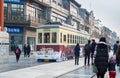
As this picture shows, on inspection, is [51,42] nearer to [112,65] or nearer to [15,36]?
[112,65]

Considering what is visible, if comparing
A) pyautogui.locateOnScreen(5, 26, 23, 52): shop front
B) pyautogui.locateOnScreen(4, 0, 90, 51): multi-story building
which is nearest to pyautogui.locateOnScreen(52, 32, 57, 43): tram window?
pyautogui.locateOnScreen(4, 0, 90, 51): multi-story building

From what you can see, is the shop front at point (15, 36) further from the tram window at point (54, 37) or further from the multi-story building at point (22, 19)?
the tram window at point (54, 37)

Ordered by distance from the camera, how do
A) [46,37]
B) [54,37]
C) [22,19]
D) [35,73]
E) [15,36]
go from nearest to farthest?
1. [35,73]
2. [54,37]
3. [46,37]
4. [22,19]
5. [15,36]

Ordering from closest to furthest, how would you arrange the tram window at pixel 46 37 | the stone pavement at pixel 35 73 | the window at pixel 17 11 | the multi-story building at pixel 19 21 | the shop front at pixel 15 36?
the stone pavement at pixel 35 73 < the tram window at pixel 46 37 < the multi-story building at pixel 19 21 < the window at pixel 17 11 < the shop front at pixel 15 36

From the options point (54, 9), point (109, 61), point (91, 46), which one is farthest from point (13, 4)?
point (109, 61)

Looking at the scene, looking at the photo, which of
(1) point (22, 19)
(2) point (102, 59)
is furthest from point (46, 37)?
(1) point (22, 19)

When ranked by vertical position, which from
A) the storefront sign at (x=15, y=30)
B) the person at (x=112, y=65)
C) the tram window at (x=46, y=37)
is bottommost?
the person at (x=112, y=65)

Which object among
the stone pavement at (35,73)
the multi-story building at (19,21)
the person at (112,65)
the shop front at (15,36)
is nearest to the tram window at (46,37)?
the stone pavement at (35,73)

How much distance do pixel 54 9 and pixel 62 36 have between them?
42.5 meters

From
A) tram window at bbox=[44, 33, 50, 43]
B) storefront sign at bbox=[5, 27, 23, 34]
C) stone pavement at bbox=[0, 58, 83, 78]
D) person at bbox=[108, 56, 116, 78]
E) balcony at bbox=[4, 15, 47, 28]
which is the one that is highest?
balcony at bbox=[4, 15, 47, 28]

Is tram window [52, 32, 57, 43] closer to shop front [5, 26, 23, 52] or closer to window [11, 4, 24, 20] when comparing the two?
window [11, 4, 24, 20]

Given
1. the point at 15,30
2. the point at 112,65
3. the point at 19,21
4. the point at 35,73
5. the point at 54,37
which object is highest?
the point at 19,21

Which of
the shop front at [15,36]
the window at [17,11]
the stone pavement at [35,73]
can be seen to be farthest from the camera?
the shop front at [15,36]

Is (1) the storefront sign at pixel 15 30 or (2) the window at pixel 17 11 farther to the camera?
(1) the storefront sign at pixel 15 30
